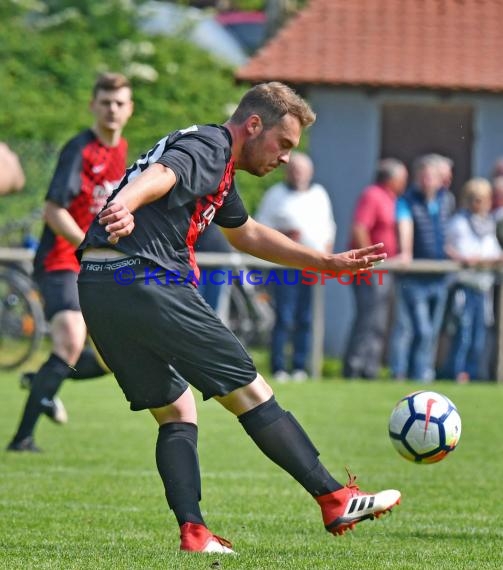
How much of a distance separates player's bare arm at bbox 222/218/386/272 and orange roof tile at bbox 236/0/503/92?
11.9 meters

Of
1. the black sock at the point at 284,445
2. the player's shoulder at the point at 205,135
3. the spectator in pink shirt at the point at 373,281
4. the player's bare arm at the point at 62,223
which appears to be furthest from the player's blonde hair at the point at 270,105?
the spectator in pink shirt at the point at 373,281

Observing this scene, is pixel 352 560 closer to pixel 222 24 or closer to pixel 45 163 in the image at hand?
pixel 45 163

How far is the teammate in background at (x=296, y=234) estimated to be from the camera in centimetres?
1476

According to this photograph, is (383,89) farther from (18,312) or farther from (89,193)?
(89,193)

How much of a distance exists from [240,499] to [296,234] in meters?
7.32

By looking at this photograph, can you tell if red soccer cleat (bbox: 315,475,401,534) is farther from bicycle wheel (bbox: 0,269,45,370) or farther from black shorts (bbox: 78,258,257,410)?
bicycle wheel (bbox: 0,269,45,370)

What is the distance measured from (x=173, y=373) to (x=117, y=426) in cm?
506

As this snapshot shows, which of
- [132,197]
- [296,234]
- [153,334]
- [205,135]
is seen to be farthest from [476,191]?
[132,197]

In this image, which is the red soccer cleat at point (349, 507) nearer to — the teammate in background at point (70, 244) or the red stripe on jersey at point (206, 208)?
the red stripe on jersey at point (206, 208)

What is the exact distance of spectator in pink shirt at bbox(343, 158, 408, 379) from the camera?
14852mm

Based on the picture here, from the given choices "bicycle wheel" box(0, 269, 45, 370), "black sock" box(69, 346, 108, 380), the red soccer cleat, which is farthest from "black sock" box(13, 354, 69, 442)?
"bicycle wheel" box(0, 269, 45, 370)

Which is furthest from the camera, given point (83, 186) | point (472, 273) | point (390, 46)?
point (390, 46)

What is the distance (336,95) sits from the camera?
62.3ft

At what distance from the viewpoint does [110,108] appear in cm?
923
